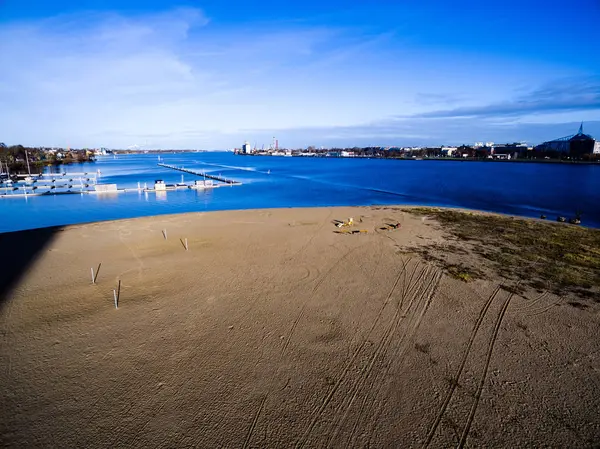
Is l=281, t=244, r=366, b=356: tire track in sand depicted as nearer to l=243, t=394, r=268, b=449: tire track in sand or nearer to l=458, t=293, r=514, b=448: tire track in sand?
l=243, t=394, r=268, b=449: tire track in sand

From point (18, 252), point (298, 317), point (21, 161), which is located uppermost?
point (21, 161)

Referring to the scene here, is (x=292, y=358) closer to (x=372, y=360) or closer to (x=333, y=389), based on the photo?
(x=333, y=389)

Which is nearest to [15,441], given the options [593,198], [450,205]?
[450,205]

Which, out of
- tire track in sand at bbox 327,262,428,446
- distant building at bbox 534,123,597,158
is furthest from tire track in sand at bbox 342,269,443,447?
distant building at bbox 534,123,597,158

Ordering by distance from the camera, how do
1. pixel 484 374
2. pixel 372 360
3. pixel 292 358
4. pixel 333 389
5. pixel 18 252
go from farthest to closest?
pixel 18 252
pixel 292 358
pixel 372 360
pixel 484 374
pixel 333 389

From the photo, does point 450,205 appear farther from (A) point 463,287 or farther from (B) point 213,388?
(B) point 213,388

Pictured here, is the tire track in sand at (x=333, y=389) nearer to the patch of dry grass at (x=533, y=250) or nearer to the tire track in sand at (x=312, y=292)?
the tire track in sand at (x=312, y=292)

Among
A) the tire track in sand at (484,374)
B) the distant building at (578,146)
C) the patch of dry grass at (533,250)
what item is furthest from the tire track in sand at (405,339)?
the distant building at (578,146)

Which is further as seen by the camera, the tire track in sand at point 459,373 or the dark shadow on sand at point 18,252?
the dark shadow on sand at point 18,252

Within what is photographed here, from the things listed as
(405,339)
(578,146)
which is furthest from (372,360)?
(578,146)
